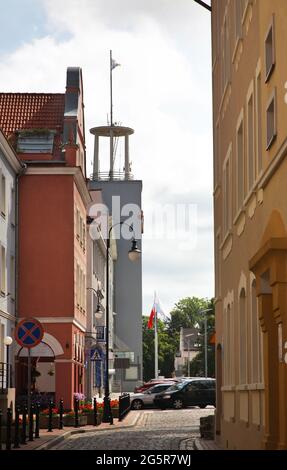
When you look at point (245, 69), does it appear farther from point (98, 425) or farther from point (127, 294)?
point (127, 294)

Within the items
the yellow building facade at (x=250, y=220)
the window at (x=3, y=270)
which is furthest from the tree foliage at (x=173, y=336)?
the yellow building facade at (x=250, y=220)

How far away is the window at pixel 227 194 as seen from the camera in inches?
908

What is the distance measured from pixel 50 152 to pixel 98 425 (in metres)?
15.9

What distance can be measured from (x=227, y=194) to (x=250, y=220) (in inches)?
209

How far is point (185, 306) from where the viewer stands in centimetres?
19575

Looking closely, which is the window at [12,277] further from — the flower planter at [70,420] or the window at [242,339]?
the window at [242,339]

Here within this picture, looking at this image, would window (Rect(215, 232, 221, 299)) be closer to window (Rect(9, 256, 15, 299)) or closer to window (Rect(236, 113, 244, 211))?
window (Rect(236, 113, 244, 211))

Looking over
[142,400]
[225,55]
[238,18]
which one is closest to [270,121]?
[238,18]

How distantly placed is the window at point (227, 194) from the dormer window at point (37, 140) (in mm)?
24571

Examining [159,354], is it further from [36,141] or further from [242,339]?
[242,339]

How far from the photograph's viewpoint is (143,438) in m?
28.6

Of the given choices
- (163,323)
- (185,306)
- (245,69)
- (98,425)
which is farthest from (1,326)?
(185,306)

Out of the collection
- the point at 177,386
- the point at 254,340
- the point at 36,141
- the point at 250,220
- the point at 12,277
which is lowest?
the point at 177,386

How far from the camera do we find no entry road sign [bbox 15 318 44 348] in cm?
2258
